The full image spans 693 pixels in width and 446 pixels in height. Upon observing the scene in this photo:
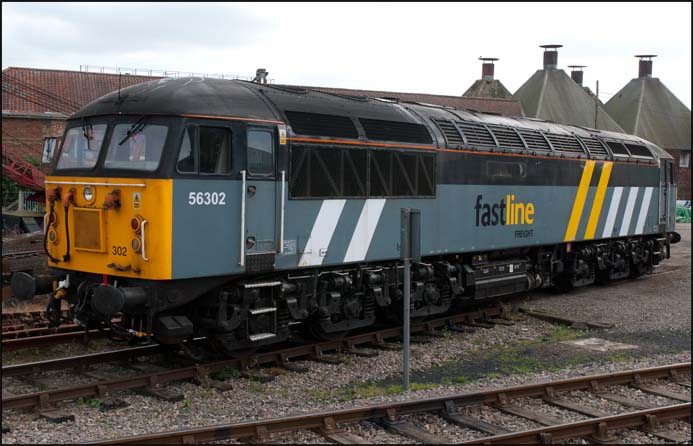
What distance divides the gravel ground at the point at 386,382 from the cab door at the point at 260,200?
1.72 m

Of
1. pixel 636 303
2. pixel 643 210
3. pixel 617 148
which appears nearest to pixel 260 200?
pixel 636 303

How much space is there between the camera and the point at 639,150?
68.0ft

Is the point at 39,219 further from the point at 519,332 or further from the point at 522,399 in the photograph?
the point at 522,399

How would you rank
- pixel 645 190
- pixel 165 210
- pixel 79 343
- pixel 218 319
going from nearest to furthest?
pixel 165 210
pixel 218 319
pixel 79 343
pixel 645 190

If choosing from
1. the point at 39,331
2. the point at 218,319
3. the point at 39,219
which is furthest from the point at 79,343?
the point at 39,219

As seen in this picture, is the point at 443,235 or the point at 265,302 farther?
the point at 443,235

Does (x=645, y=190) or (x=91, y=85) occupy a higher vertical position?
(x=91, y=85)

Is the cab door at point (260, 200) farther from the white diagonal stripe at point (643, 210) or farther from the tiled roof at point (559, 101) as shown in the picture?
the tiled roof at point (559, 101)

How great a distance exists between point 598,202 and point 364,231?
8.66m

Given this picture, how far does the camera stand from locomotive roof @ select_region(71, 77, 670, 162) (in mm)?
9812

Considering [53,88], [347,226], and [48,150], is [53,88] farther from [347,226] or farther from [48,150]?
[347,226]

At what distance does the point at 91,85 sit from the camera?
3956cm

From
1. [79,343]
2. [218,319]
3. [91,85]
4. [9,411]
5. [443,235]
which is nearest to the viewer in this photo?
[9,411]

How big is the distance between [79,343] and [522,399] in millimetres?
6983
